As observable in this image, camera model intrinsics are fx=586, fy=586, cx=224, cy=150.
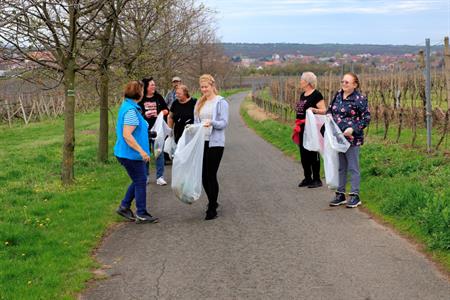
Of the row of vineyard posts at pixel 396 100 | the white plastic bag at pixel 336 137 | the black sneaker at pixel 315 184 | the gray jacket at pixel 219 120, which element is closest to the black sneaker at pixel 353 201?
the white plastic bag at pixel 336 137

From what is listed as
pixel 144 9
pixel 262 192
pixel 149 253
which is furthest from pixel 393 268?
pixel 144 9

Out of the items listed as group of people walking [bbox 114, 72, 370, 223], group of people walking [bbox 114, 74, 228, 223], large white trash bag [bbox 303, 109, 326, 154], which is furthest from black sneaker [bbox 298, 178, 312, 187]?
group of people walking [bbox 114, 74, 228, 223]

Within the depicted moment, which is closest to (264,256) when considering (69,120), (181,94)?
(181,94)

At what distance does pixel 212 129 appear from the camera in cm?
753

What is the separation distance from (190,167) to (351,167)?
7.23 ft

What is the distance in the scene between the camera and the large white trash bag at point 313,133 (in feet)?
29.4

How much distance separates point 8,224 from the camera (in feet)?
22.8

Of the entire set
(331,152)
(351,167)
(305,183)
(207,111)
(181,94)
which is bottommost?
(305,183)

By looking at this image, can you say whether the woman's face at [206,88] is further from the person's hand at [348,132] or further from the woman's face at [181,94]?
the woman's face at [181,94]

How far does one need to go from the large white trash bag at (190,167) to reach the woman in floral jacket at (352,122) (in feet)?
6.20

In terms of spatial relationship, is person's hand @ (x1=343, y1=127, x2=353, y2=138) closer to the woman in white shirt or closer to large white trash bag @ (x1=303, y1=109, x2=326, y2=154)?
large white trash bag @ (x1=303, y1=109, x2=326, y2=154)

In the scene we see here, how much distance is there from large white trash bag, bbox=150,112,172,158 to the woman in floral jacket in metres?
3.07

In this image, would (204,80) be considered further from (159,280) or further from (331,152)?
(159,280)

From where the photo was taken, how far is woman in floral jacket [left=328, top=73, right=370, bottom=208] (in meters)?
7.82
